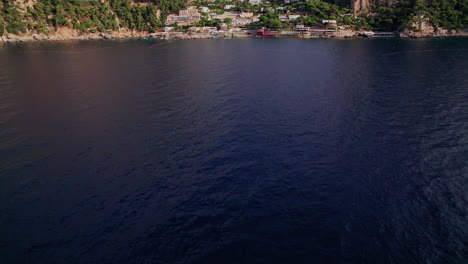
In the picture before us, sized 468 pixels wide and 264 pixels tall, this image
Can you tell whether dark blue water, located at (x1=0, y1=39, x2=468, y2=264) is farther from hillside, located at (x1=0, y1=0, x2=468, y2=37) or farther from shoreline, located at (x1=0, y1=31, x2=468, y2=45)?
hillside, located at (x1=0, y1=0, x2=468, y2=37)

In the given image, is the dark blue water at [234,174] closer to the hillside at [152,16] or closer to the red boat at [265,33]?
the hillside at [152,16]

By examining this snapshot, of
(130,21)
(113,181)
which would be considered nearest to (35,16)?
(130,21)

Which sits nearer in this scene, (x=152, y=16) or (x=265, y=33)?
(x=265, y=33)

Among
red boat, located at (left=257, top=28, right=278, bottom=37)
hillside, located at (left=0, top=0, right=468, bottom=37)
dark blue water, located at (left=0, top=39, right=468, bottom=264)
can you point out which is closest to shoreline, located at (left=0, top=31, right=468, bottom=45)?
hillside, located at (left=0, top=0, right=468, bottom=37)

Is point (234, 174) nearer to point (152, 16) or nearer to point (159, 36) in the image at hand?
point (159, 36)

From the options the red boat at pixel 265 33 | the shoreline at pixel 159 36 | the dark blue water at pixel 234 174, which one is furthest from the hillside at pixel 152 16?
the dark blue water at pixel 234 174

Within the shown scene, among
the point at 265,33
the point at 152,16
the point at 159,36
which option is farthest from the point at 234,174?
the point at 152,16

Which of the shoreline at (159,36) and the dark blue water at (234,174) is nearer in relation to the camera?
the dark blue water at (234,174)

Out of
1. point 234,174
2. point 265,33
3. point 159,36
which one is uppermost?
point 159,36
